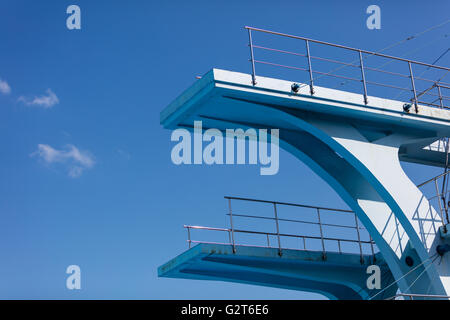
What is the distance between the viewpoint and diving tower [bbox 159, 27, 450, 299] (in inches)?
769

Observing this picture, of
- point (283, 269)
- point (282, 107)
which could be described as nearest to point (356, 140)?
point (282, 107)

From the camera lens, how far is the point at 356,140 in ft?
67.2

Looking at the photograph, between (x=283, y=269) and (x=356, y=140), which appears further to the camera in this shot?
(x=283, y=269)

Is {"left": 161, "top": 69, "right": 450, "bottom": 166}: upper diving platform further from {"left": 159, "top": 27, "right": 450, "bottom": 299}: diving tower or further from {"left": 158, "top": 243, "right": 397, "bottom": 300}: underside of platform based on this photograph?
{"left": 158, "top": 243, "right": 397, "bottom": 300}: underside of platform

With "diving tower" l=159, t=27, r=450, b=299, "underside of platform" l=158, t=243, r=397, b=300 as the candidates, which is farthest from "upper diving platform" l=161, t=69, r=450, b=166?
"underside of platform" l=158, t=243, r=397, b=300

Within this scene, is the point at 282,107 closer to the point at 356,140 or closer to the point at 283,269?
the point at 356,140

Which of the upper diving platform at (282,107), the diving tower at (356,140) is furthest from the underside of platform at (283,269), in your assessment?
the upper diving platform at (282,107)

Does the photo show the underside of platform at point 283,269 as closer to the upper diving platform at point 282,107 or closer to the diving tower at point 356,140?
the diving tower at point 356,140

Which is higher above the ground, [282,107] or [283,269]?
[282,107]

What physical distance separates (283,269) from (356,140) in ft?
19.4
